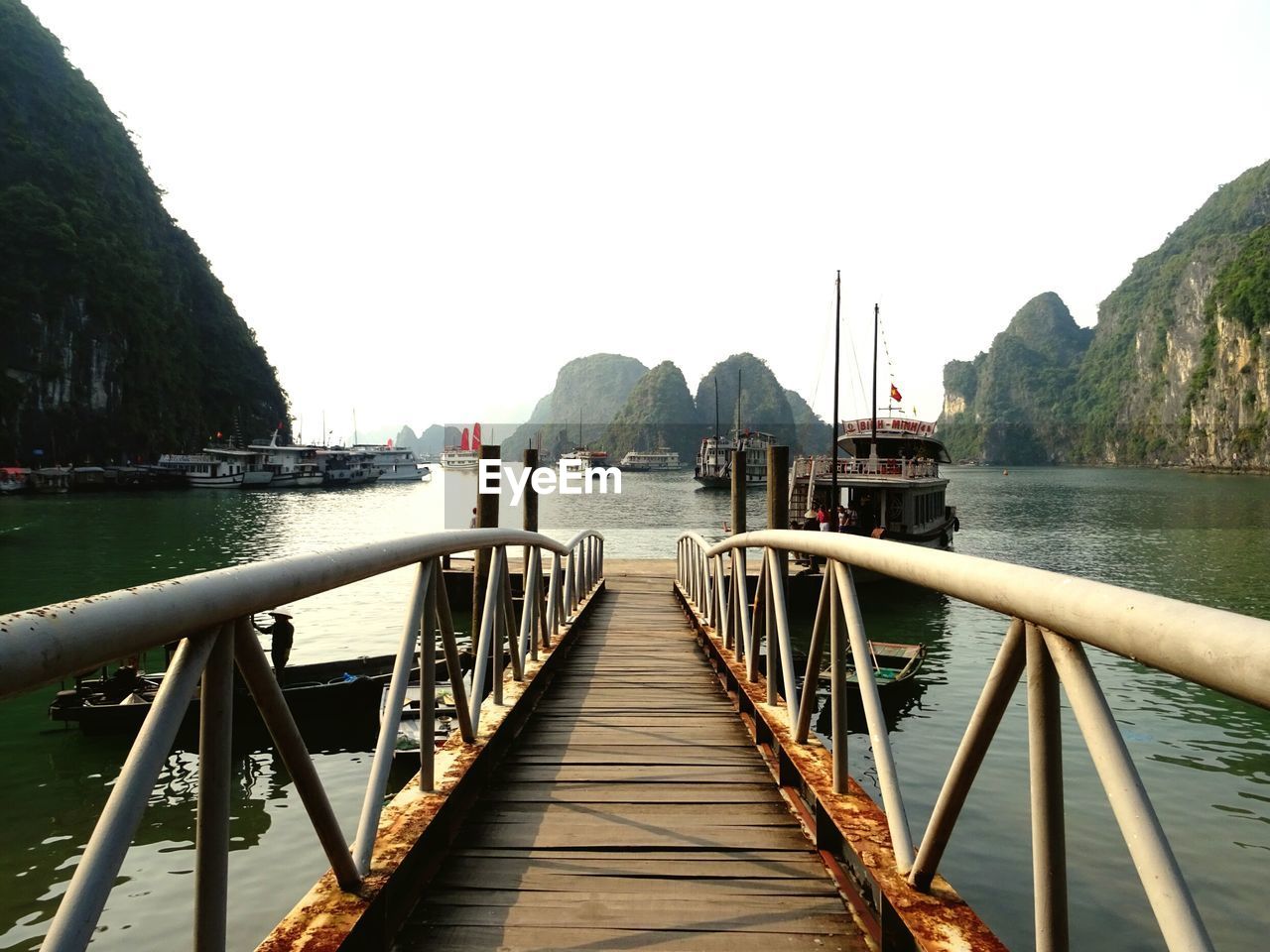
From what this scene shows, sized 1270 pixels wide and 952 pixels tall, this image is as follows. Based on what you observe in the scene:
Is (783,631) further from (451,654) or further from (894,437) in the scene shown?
(894,437)

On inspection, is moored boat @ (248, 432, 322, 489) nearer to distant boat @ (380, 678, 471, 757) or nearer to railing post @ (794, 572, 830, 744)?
distant boat @ (380, 678, 471, 757)

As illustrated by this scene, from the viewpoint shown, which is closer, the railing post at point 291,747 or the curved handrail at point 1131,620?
the curved handrail at point 1131,620

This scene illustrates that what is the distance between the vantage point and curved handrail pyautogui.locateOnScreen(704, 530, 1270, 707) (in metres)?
1.03

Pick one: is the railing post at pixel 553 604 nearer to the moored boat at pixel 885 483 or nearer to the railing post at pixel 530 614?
the railing post at pixel 530 614

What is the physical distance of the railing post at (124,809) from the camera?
1272 mm

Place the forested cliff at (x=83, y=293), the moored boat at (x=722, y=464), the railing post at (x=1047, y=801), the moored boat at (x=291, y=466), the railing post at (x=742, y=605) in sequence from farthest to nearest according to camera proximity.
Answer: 1. the moored boat at (x=722, y=464)
2. the moored boat at (x=291, y=466)
3. the forested cliff at (x=83, y=293)
4. the railing post at (x=742, y=605)
5. the railing post at (x=1047, y=801)

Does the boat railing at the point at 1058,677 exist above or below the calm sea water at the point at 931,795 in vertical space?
above

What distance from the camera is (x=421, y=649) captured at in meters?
3.40

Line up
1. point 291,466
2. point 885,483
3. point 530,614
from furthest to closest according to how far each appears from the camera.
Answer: point 291,466
point 885,483
point 530,614

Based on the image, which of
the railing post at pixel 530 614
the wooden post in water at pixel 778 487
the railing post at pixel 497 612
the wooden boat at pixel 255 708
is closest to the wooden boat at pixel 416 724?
the wooden boat at pixel 255 708

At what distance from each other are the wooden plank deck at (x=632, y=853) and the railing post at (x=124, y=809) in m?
1.50

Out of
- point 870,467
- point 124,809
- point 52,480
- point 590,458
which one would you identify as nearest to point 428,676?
point 124,809

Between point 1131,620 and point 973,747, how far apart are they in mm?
825

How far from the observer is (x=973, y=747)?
1999mm
